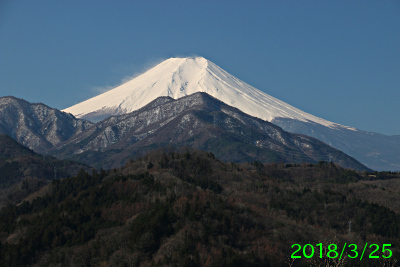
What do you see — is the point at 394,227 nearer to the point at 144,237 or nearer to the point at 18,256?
the point at 144,237

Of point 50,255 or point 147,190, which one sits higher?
point 147,190

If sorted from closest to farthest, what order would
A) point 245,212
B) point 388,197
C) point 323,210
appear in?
1. point 245,212
2. point 323,210
3. point 388,197

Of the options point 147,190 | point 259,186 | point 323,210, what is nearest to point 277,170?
point 259,186

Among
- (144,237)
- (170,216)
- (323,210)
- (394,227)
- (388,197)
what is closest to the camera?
(144,237)

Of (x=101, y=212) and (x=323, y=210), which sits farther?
(x=323, y=210)

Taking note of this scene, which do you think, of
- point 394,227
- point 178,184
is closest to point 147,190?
point 178,184

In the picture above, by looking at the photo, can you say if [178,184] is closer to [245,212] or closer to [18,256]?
[245,212]
